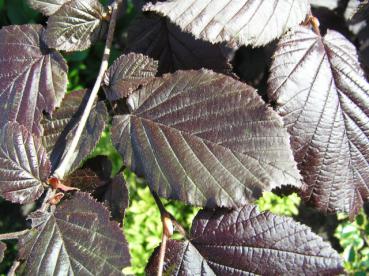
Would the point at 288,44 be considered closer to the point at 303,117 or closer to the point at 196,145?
the point at 303,117

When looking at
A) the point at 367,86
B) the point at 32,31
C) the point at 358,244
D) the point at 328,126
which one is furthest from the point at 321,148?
the point at 358,244

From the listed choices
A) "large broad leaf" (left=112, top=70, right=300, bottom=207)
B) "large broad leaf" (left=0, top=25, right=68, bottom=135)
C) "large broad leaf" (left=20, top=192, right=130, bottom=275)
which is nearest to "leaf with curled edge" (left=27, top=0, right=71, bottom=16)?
"large broad leaf" (left=0, top=25, right=68, bottom=135)

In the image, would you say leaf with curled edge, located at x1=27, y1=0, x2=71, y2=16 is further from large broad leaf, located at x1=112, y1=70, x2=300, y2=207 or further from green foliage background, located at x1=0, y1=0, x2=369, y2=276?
green foliage background, located at x1=0, y1=0, x2=369, y2=276

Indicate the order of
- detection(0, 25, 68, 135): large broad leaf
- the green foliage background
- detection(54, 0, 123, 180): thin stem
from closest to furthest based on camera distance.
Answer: detection(54, 0, 123, 180): thin stem < detection(0, 25, 68, 135): large broad leaf < the green foliage background

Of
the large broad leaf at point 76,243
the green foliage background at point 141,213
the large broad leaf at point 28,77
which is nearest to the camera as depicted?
the large broad leaf at point 76,243

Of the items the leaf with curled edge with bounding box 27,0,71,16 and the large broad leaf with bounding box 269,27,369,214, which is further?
the leaf with curled edge with bounding box 27,0,71,16

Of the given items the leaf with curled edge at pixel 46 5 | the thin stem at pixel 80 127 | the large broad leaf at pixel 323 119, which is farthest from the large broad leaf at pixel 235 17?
the leaf with curled edge at pixel 46 5

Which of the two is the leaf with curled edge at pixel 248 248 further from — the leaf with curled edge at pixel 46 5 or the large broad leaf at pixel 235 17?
the leaf with curled edge at pixel 46 5

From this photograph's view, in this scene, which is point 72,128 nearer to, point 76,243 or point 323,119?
point 76,243
